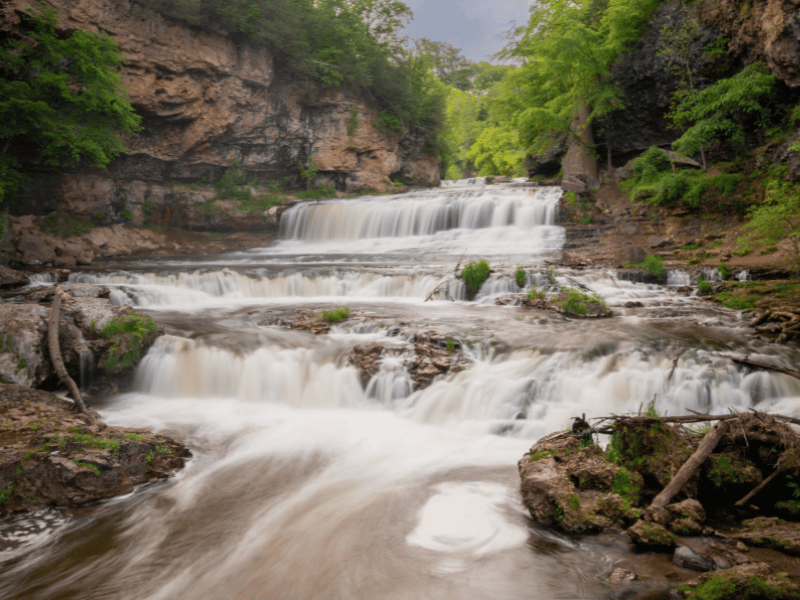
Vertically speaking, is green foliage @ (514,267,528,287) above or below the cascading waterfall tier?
below

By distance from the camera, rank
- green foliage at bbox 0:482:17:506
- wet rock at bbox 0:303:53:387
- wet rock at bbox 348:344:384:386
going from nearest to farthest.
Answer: green foliage at bbox 0:482:17:506 → wet rock at bbox 0:303:53:387 → wet rock at bbox 348:344:384:386

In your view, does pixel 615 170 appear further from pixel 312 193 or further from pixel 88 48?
pixel 88 48

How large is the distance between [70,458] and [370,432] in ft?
10.3

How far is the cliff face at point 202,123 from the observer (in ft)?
61.2

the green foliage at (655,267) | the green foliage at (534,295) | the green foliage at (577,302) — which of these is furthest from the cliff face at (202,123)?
the green foliage at (655,267)

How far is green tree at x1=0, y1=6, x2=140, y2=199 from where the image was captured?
44.8ft

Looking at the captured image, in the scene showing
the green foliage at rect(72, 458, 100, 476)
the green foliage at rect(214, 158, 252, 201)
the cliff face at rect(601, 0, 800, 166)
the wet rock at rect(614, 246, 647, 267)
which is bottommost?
the green foliage at rect(72, 458, 100, 476)

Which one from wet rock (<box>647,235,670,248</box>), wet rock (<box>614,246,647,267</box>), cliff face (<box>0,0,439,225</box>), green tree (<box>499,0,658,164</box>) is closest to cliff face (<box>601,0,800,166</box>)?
green tree (<box>499,0,658,164</box>)

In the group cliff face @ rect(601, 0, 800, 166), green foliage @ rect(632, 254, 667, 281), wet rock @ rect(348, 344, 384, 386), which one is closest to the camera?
wet rock @ rect(348, 344, 384, 386)

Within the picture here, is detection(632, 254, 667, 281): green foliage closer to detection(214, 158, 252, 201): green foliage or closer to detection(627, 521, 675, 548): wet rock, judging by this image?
detection(627, 521, 675, 548): wet rock

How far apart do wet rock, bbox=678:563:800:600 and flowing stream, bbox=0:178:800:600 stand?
56 cm

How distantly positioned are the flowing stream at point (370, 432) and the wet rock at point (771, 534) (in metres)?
0.92

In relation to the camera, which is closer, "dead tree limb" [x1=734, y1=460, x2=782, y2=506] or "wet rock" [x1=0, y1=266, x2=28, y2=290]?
"dead tree limb" [x1=734, y1=460, x2=782, y2=506]

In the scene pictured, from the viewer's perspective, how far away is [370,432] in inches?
232
